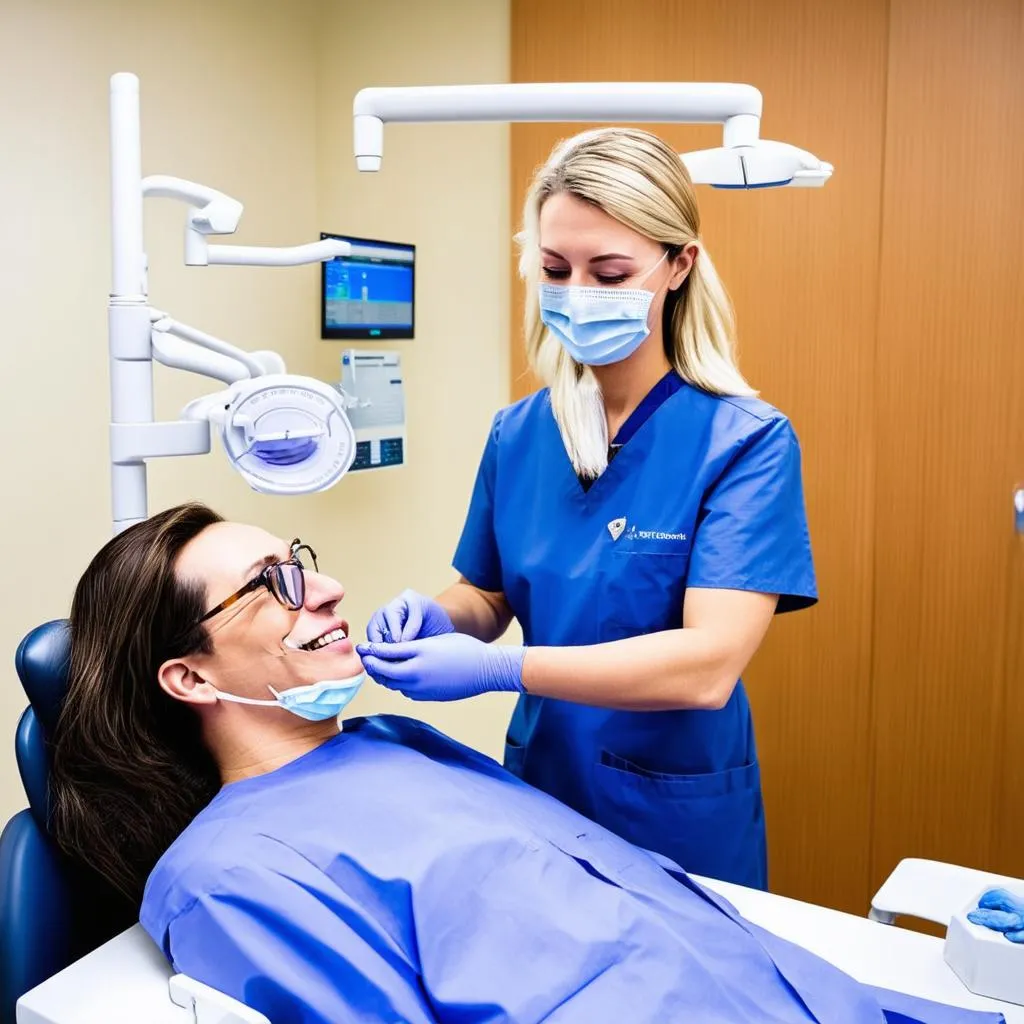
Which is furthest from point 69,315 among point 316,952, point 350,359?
point 316,952

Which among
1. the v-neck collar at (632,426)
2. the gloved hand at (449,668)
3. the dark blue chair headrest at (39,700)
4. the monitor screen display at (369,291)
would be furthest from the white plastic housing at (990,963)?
the monitor screen display at (369,291)

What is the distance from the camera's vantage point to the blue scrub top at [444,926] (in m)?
1.08

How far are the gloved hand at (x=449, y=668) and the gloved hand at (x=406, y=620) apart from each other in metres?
0.09

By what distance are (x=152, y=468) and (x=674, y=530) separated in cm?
128

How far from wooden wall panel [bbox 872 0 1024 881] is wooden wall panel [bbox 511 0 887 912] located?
4 centimetres

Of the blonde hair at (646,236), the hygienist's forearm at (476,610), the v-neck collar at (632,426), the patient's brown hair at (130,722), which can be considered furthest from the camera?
the hygienist's forearm at (476,610)

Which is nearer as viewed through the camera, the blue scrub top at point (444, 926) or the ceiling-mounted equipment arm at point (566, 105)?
the blue scrub top at point (444, 926)

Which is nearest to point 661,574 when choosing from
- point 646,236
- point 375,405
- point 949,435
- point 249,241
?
point 646,236

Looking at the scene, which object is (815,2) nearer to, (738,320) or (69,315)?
(738,320)

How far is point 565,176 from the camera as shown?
4.67ft

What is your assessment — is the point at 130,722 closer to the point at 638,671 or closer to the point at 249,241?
the point at 638,671

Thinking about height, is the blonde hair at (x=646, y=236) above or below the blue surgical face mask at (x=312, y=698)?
above

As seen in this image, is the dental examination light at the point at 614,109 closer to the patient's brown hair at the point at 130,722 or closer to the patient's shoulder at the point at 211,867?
the patient's brown hair at the point at 130,722

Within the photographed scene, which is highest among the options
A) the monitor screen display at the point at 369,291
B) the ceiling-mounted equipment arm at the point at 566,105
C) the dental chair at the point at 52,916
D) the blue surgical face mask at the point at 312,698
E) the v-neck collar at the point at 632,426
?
the ceiling-mounted equipment arm at the point at 566,105
